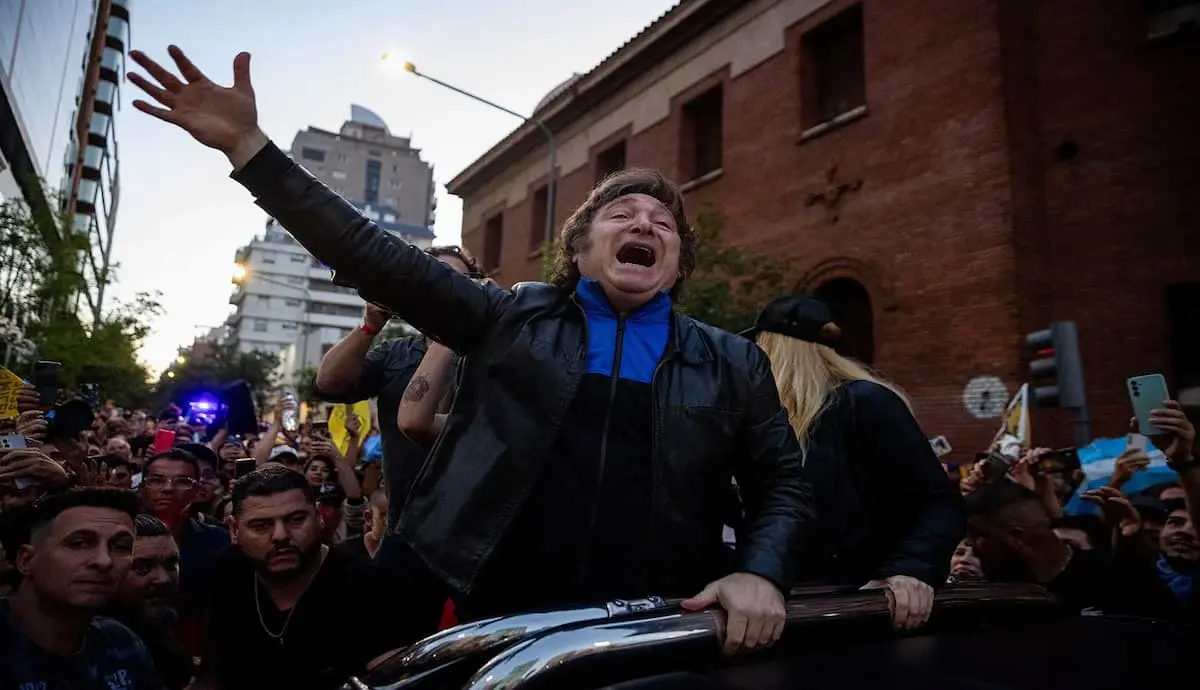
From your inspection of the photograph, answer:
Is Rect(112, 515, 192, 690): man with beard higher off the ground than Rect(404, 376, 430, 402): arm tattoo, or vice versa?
Rect(404, 376, 430, 402): arm tattoo

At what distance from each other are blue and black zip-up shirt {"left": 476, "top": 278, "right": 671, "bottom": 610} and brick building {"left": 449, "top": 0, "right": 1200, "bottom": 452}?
869 centimetres

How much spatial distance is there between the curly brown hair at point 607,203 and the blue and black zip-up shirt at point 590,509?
0.47 m

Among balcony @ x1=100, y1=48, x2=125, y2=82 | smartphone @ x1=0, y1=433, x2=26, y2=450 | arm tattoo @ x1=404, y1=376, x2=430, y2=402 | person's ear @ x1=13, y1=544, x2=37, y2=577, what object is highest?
balcony @ x1=100, y1=48, x2=125, y2=82

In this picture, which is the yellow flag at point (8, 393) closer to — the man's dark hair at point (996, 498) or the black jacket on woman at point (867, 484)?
the black jacket on woman at point (867, 484)

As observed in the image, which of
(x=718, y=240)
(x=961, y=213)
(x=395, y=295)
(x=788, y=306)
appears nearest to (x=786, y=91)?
(x=718, y=240)

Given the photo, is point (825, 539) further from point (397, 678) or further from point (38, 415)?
point (38, 415)

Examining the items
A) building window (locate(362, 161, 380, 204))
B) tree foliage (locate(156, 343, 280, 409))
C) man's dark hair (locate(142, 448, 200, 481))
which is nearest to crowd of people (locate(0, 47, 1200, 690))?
man's dark hair (locate(142, 448, 200, 481))

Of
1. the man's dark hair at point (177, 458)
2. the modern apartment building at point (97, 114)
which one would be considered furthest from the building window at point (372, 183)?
the man's dark hair at point (177, 458)

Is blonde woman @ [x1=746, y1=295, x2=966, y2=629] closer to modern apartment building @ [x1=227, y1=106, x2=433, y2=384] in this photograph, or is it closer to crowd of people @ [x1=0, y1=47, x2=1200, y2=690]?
crowd of people @ [x1=0, y1=47, x2=1200, y2=690]

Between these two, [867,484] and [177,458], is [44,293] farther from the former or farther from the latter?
[867,484]

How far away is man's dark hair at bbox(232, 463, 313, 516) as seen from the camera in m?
3.07

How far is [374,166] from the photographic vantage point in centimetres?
9294

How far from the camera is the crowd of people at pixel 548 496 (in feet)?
5.19

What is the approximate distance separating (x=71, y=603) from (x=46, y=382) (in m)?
4.01
